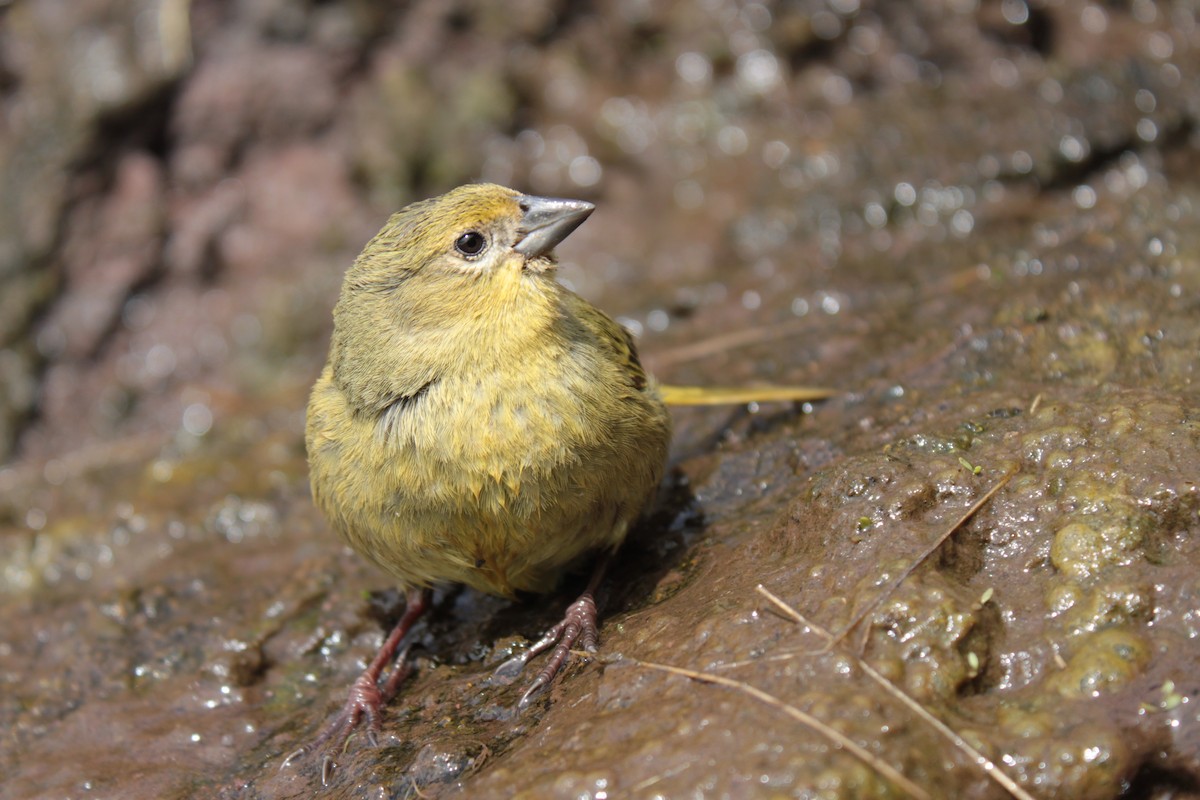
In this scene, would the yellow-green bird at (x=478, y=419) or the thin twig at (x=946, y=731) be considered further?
the yellow-green bird at (x=478, y=419)

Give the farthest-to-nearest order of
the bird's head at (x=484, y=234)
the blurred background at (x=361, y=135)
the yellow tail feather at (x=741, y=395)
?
the blurred background at (x=361, y=135), the yellow tail feather at (x=741, y=395), the bird's head at (x=484, y=234)

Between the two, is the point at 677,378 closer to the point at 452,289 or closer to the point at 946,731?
the point at 452,289

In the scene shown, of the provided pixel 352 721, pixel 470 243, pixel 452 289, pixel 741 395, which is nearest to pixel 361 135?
pixel 741 395

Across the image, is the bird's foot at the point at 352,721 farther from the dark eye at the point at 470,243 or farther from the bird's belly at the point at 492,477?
the dark eye at the point at 470,243

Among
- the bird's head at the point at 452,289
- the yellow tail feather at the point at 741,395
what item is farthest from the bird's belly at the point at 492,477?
the yellow tail feather at the point at 741,395

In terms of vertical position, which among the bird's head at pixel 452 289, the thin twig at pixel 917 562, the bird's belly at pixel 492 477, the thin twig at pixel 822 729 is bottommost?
the thin twig at pixel 822 729

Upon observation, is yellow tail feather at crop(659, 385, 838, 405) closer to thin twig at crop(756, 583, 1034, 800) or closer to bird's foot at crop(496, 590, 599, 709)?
bird's foot at crop(496, 590, 599, 709)

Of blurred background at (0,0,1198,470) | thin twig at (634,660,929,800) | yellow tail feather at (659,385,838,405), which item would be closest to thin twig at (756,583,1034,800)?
thin twig at (634,660,929,800)

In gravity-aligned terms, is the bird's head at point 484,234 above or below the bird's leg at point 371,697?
above

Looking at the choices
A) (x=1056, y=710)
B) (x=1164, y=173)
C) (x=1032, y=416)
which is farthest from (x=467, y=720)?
(x=1164, y=173)
